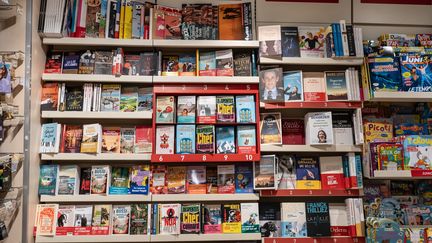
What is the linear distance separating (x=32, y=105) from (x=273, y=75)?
2018 millimetres

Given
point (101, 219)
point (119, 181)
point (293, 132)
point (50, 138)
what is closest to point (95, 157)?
point (119, 181)

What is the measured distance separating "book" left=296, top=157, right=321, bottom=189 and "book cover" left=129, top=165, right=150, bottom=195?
1.31 metres

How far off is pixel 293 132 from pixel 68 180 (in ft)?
6.59

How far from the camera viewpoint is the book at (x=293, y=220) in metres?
2.89

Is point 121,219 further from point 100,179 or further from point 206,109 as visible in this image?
point 206,109

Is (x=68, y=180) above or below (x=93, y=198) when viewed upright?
above

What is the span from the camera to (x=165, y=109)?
9.70ft

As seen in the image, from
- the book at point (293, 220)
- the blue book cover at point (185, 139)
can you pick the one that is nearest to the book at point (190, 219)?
the blue book cover at point (185, 139)

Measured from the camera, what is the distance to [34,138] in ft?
9.14

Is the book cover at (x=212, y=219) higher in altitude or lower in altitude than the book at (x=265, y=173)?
lower

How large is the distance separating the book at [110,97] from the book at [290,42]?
152cm

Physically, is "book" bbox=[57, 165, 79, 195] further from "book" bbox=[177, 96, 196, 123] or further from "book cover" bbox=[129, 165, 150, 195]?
"book" bbox=[177, 96, 196, 123]

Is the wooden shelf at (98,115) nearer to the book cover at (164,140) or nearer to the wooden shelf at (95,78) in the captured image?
the book cover at (164,140)

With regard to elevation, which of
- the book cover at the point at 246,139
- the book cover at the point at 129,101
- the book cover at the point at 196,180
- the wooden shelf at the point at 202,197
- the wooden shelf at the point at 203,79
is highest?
the wooden shelf at the point at 203,79
